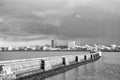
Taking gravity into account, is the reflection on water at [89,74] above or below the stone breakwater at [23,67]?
below

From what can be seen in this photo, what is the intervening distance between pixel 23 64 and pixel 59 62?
618 inches

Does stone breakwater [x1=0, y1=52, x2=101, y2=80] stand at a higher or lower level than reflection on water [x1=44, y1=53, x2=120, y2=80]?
higher

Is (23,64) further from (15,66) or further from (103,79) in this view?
(103,79)

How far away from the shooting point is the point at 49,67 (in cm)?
3184

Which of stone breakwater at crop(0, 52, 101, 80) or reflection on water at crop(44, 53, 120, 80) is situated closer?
stone breakwater at crop(0, 52, 101, 80)

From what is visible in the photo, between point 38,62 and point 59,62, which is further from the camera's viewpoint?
point 59,62

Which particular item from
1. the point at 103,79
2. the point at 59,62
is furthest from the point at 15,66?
the point at 59,62

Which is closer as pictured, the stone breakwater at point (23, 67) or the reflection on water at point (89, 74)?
the stone breakwater at point (23, 67)

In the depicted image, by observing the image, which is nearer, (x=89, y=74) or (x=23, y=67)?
(x=23, y=67)

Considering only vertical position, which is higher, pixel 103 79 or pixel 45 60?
pixel 45 60

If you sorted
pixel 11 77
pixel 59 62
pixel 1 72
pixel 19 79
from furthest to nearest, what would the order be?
pixel 59 62, pixel 19 79, pixel 11 77, pixel 1 72

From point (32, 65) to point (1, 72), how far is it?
8.54 metres

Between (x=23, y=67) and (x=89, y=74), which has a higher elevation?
(x=23, y=67)

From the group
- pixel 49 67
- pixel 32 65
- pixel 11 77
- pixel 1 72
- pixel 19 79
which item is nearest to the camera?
pixel 1 72
